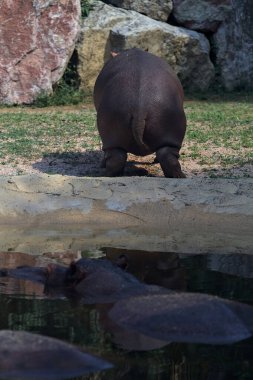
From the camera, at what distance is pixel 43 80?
45.0 ft

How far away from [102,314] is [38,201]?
2.48 metres

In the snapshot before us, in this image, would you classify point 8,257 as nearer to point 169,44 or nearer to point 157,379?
point 157,379

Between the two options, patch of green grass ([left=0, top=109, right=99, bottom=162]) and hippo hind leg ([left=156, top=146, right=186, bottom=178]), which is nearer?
hippo hind leg ([left=156, top=146, right=186, bottom=178])

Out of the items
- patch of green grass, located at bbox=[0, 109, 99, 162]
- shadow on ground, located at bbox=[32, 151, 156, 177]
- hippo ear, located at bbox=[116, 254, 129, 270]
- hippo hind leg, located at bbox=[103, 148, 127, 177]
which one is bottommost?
patch of green grass, located at bbox=[0, 109, 99, 162]

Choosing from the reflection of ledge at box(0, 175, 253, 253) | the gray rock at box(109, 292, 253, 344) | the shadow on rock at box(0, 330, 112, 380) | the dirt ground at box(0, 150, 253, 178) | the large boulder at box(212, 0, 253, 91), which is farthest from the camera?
the large boulder at box(212, 0, 253, 91)

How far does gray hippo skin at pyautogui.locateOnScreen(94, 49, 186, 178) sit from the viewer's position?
8.41 m

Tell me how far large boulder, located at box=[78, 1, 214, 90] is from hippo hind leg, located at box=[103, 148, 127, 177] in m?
5.43

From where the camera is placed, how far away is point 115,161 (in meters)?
8.76

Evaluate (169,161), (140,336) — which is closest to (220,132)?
(169,161)

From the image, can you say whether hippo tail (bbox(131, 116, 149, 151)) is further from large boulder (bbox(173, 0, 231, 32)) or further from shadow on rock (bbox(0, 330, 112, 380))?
large boulder (bbox(173, 0, 231, 32))

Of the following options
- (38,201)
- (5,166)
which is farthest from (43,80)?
(38,201)

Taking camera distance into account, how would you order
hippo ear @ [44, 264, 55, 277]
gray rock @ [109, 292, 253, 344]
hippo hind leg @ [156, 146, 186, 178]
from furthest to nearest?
hippo hind leg @ [156, 146, 186, 178] → hippo ear @ [44, 264, 55, 277] → gray rock @ [109, 292, 253, 344]

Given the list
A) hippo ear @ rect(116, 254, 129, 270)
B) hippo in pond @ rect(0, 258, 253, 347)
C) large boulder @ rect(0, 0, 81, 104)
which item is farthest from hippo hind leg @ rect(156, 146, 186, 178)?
large boulder @ rect(0, 0, 81, 104)

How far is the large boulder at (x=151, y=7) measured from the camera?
14.8m
